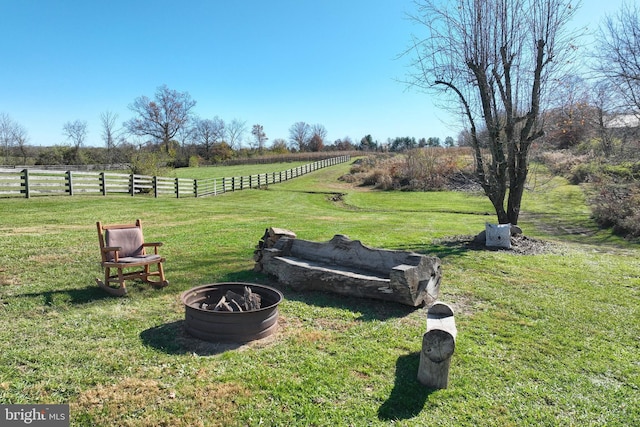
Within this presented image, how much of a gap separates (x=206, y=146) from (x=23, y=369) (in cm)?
6480

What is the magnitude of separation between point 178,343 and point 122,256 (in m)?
2.50

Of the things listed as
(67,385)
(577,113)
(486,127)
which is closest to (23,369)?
(67,385)

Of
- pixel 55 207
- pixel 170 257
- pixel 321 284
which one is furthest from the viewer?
pixel 55 207

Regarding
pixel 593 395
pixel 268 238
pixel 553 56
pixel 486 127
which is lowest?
pixel 593 395

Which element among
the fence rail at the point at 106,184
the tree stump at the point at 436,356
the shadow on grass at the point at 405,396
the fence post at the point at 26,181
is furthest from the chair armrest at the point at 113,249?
the fence post at the point at 26,181

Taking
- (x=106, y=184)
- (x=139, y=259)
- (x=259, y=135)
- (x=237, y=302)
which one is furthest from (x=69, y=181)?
(x=259, y=135)

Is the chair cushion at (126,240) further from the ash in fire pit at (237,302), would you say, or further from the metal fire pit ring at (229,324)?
the metal fire pit ring at (229,324)

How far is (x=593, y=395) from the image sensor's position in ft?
11.1

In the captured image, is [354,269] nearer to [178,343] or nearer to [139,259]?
[178,343]

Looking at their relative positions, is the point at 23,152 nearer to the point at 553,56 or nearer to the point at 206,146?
the point at 206,146

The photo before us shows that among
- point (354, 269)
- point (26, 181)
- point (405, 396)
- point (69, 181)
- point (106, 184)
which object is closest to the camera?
point (405, 396)

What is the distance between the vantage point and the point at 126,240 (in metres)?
5.94

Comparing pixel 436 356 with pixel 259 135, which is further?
pixel 259 135

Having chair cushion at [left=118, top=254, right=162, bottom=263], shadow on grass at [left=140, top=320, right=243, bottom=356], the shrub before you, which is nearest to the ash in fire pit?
shadow on grass at [left=140, top=320, right=243, bottom=356]
